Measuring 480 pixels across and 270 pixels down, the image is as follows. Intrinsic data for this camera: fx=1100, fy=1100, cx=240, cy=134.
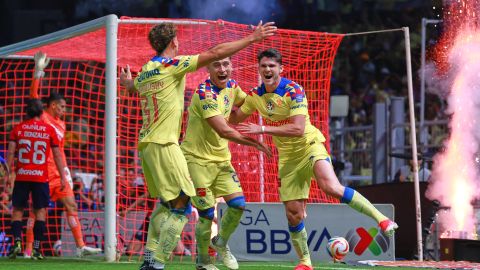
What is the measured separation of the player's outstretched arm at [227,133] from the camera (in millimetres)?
9508

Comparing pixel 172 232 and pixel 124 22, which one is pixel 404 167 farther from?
pixel 172 232

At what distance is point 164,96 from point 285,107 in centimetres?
159

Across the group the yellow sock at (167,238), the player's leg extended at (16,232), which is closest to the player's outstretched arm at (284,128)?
the yellow sock at (167,238)

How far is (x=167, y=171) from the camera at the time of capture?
867 cm

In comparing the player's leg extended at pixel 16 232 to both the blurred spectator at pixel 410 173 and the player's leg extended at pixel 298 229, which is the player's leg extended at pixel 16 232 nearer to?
the player's leg extended at pixel 298 229

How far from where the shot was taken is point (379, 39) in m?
26.9

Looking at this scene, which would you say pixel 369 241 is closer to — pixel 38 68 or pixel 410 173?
pixel 410 173

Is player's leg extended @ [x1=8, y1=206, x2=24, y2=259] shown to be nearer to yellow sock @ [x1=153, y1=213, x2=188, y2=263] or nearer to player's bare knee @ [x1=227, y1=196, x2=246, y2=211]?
player's bare knee @ [x1=227, y1=196, x2=246, y2=211]

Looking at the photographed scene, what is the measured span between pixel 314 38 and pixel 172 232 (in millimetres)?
6611

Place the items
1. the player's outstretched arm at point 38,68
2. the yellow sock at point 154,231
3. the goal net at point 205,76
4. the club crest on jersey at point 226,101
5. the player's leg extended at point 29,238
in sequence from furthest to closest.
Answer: the player's outstretched arm at point 38,68, the goal net at point 205,76, the player's leg extended at point 29,238, the club crest on jersey at point 226,101, the yellow sock at point 154,231

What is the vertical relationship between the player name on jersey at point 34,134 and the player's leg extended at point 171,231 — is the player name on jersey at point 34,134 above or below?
above

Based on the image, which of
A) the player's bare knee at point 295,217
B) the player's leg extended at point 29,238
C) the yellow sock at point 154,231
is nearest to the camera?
the yellow sock at point 154,231

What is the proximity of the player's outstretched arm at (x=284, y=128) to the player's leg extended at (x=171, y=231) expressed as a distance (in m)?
1.08

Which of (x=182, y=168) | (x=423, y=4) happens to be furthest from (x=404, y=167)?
(x=423, y=4)
